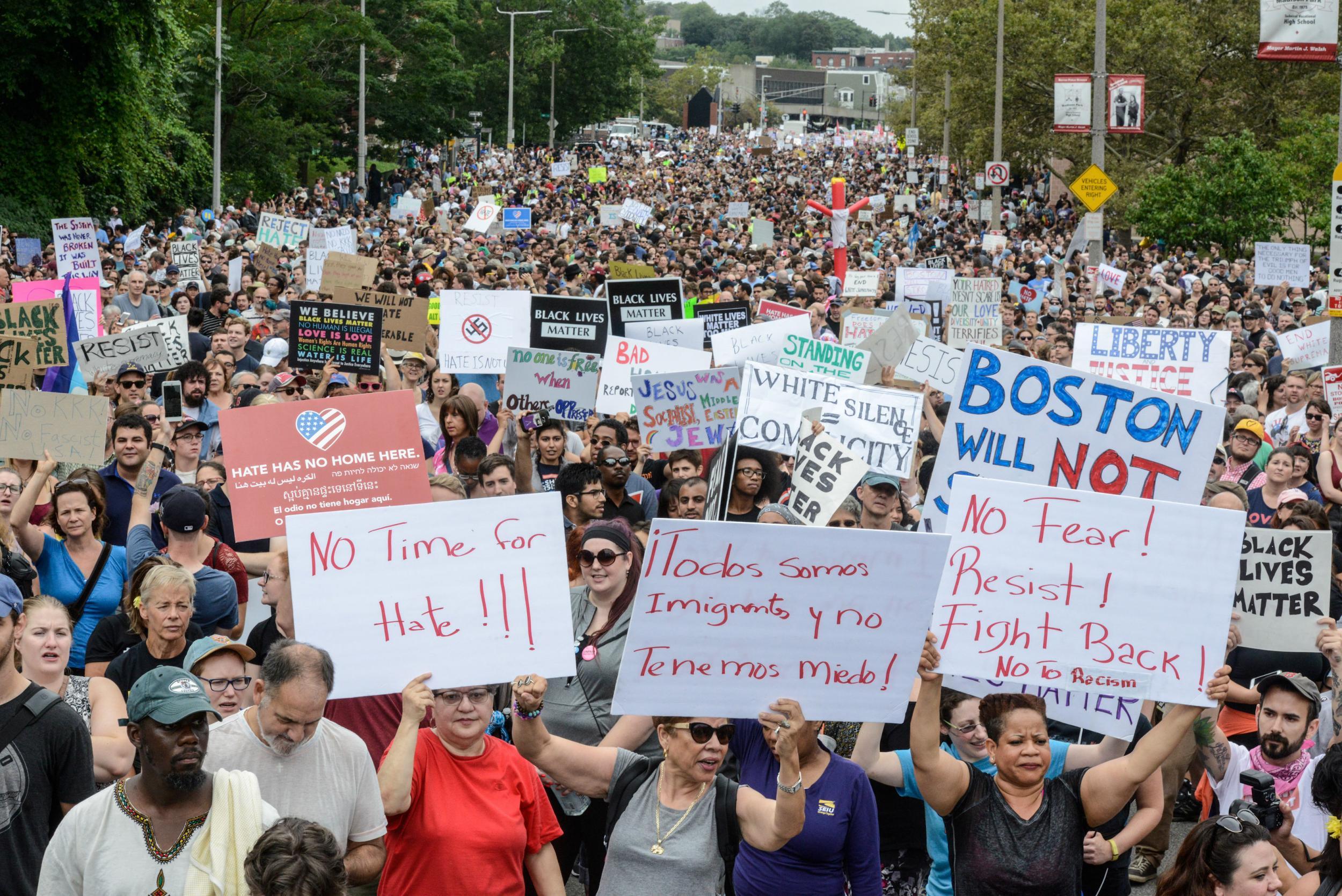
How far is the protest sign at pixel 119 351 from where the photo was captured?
11961 mm

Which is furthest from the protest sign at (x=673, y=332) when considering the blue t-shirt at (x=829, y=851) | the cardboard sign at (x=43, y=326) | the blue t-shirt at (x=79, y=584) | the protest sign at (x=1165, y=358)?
the blue t-shirt at (x=829, y=851)

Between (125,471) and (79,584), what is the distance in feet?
4.88

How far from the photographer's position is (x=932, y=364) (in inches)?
457

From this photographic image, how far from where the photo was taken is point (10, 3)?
32625mm

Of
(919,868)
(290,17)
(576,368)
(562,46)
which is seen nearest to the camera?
(919,868)

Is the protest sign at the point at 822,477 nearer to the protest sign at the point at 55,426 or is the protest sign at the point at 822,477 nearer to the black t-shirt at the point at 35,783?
the protest sign at the point at 55,426

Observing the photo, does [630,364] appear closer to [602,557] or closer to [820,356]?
[820,356]

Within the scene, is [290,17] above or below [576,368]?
above

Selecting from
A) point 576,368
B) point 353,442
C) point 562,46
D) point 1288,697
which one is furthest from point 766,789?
point 562,46

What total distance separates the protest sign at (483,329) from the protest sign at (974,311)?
5794 millimetres

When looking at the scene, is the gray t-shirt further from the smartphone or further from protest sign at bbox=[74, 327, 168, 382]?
protest sign at bbox=[74, 327, 168, 382]

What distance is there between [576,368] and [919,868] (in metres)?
5.98

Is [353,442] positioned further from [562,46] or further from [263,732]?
[562,46]

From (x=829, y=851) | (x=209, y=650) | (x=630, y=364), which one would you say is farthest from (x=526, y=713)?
(x=630, y=364)
